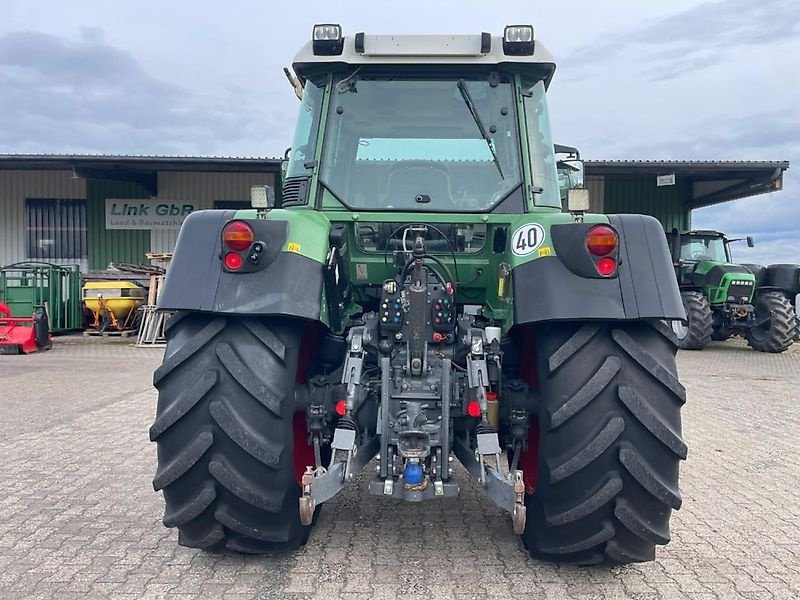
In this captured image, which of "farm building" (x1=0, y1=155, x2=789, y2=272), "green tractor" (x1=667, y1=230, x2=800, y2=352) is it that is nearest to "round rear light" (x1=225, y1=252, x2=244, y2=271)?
"green tractor" (x1=667, y1=230, x2=800, y2=352)

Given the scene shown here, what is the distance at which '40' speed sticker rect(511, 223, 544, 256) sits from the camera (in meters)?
3.01

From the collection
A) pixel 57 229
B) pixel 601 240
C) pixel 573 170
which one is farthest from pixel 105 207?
pixel 601 240

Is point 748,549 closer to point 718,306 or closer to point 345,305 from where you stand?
point 345,305

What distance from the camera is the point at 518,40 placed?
363cm

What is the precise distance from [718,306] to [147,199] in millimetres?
14652

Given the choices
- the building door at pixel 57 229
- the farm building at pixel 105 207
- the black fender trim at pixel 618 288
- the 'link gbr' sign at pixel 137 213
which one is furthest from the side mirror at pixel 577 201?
the building door at pixel 57 229

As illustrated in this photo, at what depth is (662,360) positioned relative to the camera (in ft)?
9.43

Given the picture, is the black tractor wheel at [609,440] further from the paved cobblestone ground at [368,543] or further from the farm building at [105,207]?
the farm building at [105,207]

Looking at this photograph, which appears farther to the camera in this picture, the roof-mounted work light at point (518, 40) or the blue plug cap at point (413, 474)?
the roof-mounted work light at point (518, 40)

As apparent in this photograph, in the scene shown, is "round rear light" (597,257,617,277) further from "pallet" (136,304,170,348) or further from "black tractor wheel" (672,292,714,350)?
"pallet" (136,304,170,348)

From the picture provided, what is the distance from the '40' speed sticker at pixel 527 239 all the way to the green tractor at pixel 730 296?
11620 mm

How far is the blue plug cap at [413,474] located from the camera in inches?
113

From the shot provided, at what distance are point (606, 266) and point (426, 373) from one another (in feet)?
3.04

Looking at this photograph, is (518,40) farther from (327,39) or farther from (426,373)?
(426,373)
